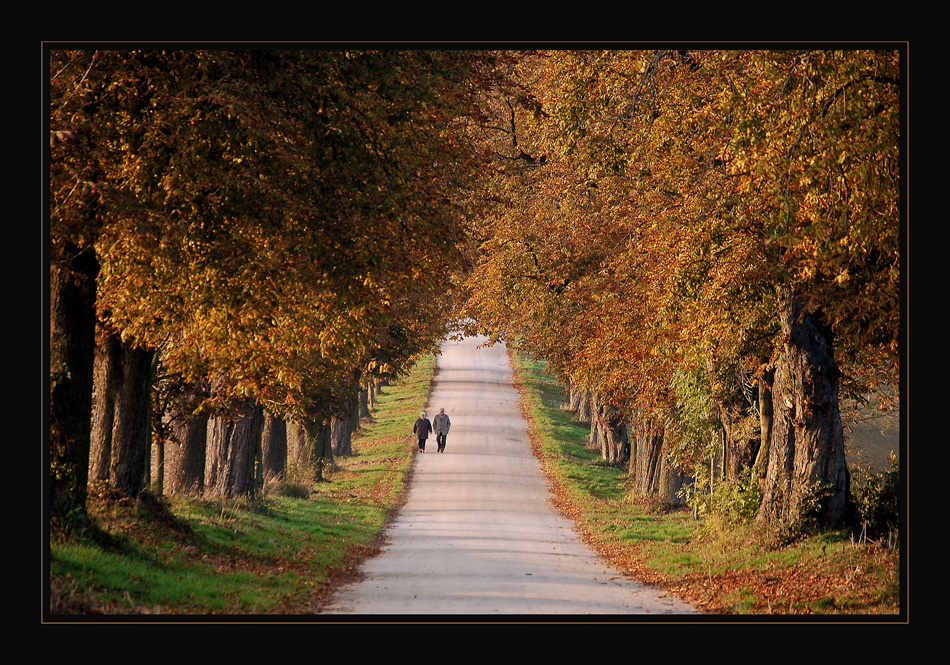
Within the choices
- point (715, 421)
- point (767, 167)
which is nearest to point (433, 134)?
point (767, 167)

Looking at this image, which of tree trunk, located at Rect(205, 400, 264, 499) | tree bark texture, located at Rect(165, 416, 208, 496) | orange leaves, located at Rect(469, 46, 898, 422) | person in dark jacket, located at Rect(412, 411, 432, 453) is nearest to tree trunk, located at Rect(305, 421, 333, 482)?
person in dark jacket, located at Rect(412, 411, 432, 453)

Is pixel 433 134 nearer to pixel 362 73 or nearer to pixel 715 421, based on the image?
pixel 362 73

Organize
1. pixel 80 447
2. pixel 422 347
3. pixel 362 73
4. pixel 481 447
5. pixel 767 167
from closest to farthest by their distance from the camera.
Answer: pixel 767 167 < pixel 362 73 < pixel 80 447 < pixel 422 347 < pixel 481 447

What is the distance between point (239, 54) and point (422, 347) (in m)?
18.3

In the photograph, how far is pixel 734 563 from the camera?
51.7 feet

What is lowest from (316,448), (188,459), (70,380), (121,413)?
(316,448)

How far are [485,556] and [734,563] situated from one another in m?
4.30

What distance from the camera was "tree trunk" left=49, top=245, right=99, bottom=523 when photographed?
12.5 m

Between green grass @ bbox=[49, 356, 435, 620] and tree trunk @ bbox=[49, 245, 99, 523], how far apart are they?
57 centimetres

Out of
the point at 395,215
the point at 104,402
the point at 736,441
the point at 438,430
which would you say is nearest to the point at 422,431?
the point at 438,430

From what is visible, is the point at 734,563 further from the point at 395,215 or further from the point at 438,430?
the point at 438,430

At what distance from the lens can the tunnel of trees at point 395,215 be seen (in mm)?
10656

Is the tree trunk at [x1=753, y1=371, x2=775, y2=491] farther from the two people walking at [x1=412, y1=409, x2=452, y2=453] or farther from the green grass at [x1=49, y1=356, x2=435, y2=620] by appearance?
the two people walking at [x1=412, y1=409, x2=452, y2=453]

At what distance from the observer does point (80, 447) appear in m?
12.8
